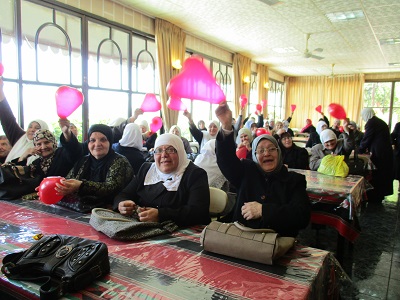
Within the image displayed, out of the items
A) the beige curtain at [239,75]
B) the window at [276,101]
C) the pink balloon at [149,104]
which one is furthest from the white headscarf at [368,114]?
the window at [276,101]

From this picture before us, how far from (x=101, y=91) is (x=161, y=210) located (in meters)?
3.87

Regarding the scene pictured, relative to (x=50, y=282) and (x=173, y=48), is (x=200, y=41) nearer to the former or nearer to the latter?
(x=173, y=48)

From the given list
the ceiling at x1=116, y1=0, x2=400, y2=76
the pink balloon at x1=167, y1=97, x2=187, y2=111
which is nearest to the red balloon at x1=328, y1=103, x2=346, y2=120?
the ceiling at x1=116, y1=0, x2=400, y2=76

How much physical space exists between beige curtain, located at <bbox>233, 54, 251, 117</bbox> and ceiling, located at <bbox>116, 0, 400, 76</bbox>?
0.76 ft

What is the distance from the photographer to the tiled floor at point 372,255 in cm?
222

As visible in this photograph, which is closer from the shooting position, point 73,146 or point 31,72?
point 73,146

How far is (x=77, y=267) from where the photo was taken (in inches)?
38.7

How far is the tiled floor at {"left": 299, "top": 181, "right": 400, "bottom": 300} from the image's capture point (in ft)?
7.29

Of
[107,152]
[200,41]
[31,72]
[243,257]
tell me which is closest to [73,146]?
[107,152]

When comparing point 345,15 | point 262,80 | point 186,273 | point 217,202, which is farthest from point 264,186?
point 262,80

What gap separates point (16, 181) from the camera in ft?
6.93

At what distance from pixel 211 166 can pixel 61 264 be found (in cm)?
191

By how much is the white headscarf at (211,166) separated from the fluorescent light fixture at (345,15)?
3784 mm

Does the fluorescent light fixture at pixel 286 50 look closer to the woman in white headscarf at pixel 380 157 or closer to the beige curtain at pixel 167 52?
the beige curtain at pixel 167 52
